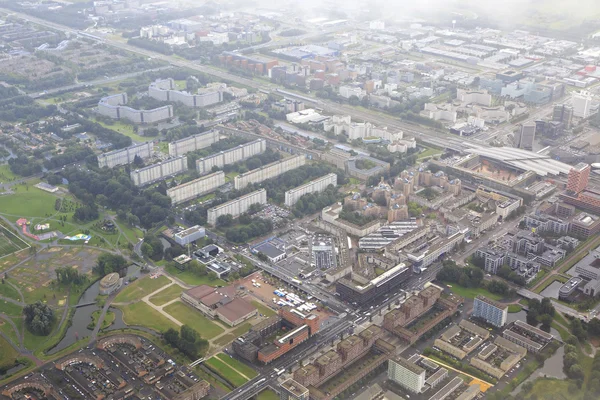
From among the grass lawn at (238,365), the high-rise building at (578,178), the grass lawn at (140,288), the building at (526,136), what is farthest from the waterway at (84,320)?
the building at (526,136)

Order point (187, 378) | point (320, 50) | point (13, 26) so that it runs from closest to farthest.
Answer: point (187, 378) < point (320, 50) < point (13, 26)

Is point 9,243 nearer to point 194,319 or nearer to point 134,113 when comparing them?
point 194,319

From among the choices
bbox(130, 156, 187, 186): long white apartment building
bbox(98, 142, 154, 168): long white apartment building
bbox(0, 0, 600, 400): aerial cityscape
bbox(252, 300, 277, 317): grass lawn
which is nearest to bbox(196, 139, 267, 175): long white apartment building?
bbox(0, 0, 600, 400): aerial cityscape

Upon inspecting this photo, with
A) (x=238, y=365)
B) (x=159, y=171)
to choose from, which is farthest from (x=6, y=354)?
(x=159, y=171)

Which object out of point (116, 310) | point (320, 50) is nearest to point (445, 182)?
point (116, 310)

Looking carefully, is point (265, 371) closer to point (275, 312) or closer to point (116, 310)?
point (275, 312)

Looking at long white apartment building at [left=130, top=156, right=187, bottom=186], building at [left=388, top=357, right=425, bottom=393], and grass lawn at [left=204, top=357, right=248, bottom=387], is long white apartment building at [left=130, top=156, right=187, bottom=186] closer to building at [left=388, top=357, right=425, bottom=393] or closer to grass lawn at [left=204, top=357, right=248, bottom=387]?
grass lawn at [left=204, top=357, right=248, bottom=387]
